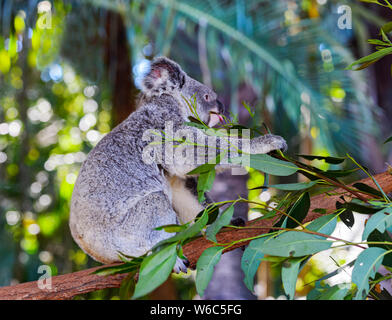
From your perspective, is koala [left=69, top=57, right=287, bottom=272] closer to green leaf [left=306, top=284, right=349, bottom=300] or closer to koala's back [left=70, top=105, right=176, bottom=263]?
koala's back [left=70, top=105, right=176, bottom=263]

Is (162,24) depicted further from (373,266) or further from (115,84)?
(373,266)

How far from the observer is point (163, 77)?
174cm

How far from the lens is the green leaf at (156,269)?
0.74m

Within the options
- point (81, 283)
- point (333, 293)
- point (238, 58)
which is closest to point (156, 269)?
point (333, 293)

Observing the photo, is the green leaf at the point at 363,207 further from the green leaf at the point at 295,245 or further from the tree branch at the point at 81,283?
the tree branch at the point at 81,283

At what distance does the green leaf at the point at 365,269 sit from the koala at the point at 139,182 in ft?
1.98

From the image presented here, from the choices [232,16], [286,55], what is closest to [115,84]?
[232,16]

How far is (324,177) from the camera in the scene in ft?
3.10

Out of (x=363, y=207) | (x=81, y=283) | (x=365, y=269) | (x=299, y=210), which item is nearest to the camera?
(x=365, y=269)

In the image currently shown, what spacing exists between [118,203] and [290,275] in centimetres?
76

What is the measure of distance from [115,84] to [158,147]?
1.57 meters

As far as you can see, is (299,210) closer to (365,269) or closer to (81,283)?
(365,269)

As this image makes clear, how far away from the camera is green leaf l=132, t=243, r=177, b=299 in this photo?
74 centimetres

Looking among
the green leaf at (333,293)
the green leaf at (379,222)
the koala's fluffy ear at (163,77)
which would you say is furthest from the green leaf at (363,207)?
the koala's fluffy ear at (163,77)
